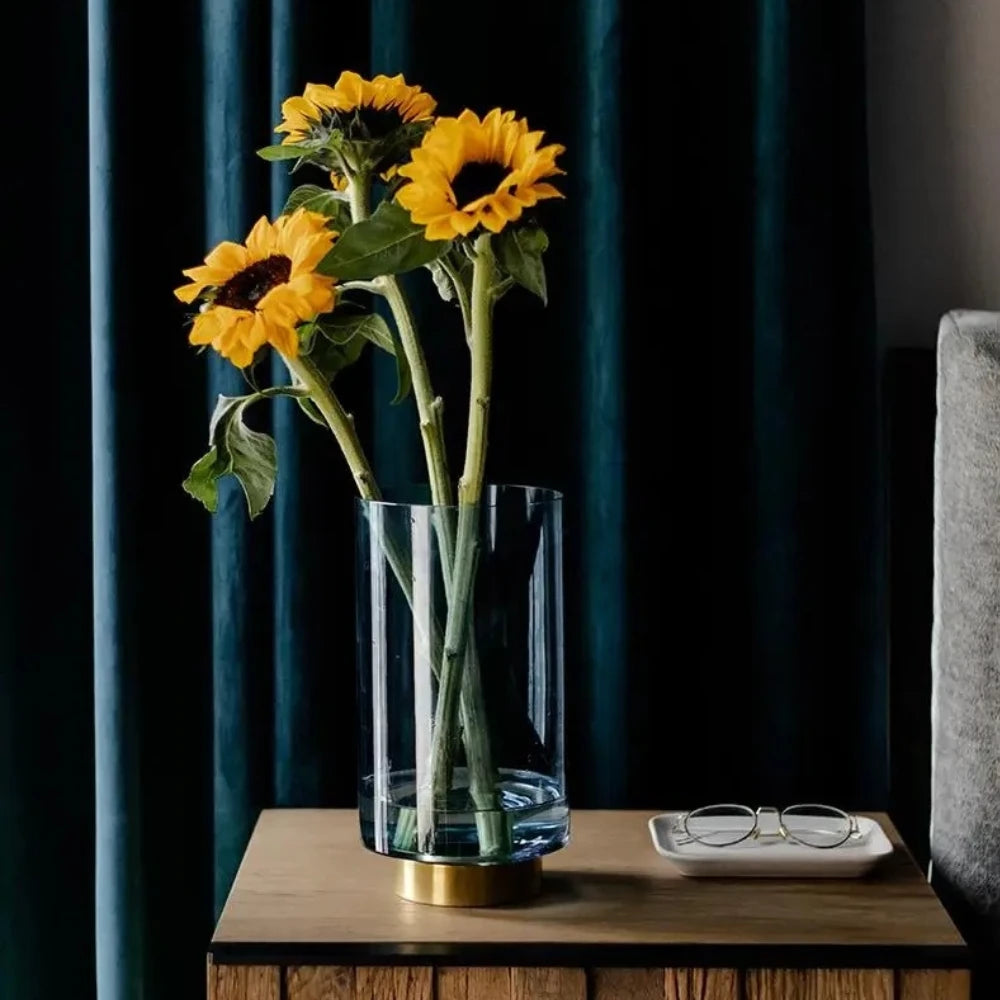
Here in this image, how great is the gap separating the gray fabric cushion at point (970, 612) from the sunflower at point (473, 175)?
405 millimetres

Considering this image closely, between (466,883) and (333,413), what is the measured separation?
35cm

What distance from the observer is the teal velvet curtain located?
1365mm

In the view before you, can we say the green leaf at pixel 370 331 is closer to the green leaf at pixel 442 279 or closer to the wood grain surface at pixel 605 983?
the green leaf at pixel 442 279

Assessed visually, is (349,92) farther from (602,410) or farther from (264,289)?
(602,410)

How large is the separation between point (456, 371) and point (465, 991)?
57 centimetres

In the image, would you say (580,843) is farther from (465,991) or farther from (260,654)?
(260,654)

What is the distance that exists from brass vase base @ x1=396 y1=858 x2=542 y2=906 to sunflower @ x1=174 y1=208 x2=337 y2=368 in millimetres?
389

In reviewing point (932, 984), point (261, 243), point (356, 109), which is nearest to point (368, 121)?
point (356, 109)

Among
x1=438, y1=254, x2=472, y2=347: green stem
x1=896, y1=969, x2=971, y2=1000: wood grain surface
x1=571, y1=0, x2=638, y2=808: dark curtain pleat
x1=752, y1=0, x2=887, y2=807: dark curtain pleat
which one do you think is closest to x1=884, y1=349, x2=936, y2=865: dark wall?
x1=752, y1=0, x2=887, y2=807: dark curtain pleat

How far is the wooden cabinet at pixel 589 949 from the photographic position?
105cm

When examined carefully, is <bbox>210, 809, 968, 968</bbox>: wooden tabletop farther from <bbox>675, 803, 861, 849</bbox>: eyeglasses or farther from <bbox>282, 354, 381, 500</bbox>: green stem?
<bbox>282, 354, 381, 500</bbox>: green stem

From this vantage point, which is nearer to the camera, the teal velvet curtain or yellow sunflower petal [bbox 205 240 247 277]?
yellow sunflower petal [bbox 205 240 247 277]

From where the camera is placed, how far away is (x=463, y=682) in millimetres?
1104

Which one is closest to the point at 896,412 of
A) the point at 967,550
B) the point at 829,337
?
the point at 829,337
